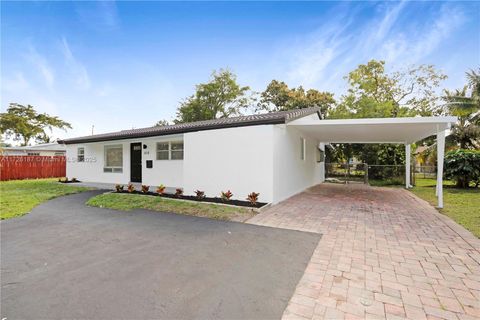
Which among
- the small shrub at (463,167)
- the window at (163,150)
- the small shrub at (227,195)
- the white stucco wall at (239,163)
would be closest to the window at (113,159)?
the white stucco wall at (239,163)

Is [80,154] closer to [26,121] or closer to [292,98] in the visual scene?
[292,98]

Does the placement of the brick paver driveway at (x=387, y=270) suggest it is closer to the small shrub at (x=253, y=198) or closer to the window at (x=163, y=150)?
the small shrub at (x=253, y=198)

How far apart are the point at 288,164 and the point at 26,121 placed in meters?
36.9

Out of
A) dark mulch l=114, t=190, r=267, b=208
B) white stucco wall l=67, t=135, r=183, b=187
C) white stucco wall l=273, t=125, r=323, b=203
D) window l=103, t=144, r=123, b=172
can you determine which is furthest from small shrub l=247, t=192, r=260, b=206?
window l=103, t=144, r=123, b=172

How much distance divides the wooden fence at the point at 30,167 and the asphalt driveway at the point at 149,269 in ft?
45.2

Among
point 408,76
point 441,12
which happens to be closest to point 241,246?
point 441,12

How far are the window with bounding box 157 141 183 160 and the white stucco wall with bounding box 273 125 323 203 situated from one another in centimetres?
465

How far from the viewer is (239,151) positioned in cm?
761

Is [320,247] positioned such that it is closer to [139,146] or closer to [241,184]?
[241,184]

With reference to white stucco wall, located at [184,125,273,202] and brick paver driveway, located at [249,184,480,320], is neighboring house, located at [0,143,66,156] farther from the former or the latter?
brick paver driveway, located at [249,184,480,320]

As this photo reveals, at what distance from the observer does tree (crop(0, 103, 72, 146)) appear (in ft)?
93.0

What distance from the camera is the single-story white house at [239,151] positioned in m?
7.23

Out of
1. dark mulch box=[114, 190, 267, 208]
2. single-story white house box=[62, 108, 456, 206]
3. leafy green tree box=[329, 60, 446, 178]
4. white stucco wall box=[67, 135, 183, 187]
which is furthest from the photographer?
leafy green tree box=[329, 60, 446, 178]

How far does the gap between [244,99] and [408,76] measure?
17.0m
